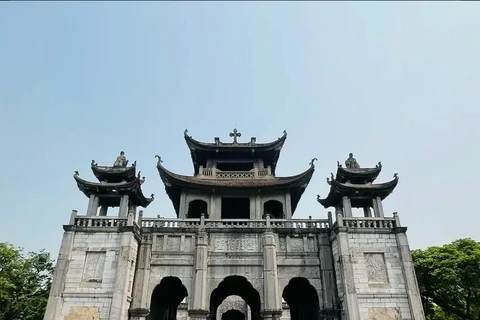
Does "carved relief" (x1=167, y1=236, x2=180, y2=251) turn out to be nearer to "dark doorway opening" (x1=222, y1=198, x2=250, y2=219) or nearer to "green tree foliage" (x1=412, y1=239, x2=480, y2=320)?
"dark doorway opening" (x1=222, y1=198, x2=250, y2=219)

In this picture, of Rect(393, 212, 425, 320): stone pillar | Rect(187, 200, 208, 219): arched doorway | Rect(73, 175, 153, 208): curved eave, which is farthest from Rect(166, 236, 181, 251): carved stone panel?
Rect(393, 212, 425, 320): stone pillar

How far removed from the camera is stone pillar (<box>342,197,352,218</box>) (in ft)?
66.5

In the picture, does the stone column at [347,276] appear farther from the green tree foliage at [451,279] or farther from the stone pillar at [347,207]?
the green tree foliage at [451,279]

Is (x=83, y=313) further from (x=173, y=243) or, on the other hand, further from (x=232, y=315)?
(x=232, y=315)

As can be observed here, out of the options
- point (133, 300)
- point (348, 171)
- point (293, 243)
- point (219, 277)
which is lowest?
point (133, 300)

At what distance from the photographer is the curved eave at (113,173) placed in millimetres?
21469

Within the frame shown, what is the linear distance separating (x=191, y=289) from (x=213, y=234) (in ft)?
10.4

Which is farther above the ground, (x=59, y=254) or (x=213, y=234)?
(x=213, y=234)

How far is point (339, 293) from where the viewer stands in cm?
1827

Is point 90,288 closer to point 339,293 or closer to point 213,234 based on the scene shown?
point 213,234

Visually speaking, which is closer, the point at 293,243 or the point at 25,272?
the point at 293,243

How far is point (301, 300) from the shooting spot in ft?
77.8

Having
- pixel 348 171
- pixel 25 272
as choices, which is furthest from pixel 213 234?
pixel 25 272

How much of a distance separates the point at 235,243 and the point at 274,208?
7103 millimetres
